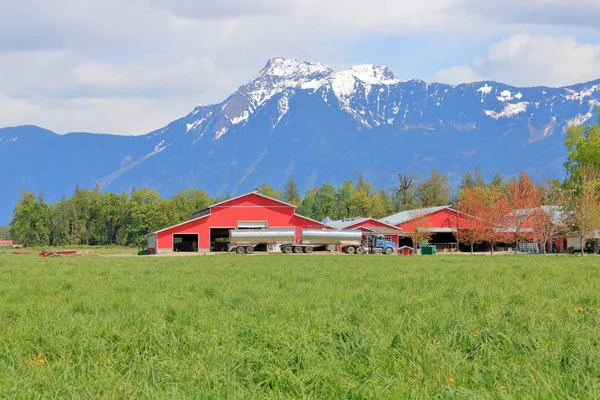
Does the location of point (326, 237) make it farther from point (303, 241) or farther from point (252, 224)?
point (252, 224)

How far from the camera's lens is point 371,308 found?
1149 cm

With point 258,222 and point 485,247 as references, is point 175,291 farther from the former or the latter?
point 485,247

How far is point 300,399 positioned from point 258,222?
239 feet

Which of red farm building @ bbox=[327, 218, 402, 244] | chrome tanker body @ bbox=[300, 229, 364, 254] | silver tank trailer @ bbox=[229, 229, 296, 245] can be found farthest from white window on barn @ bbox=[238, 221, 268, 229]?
red farm building @ bbox=[327, 218, 402, 244]

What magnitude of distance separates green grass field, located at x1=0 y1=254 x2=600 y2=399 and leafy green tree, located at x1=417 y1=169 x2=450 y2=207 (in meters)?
125

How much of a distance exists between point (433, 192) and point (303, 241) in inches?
2762

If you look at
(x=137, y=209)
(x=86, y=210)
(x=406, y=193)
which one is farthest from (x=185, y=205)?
(x=406, y=193)

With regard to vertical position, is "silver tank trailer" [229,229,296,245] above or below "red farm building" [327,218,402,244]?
below

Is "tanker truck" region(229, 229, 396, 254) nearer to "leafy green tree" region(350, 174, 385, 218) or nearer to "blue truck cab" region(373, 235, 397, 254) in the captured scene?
"blue truck cab" region(373, 235, 397, 254)

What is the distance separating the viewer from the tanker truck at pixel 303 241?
238 ft

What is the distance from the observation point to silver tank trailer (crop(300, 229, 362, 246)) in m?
72.9

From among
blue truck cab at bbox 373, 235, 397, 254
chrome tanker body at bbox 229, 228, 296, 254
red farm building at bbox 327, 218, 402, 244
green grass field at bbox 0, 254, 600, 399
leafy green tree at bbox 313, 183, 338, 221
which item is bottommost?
green grass field at bbox 0, 254, 600, 399

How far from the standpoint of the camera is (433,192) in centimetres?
13675

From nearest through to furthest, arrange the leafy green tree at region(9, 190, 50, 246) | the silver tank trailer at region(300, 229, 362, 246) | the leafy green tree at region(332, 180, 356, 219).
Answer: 1. the silver tank trailer at region(300, 229, 362, 246)
2. the leafy green tree at region(9, 190, 50, 246)
3. the leafy green tree at region(332, 180, 356, 219)
